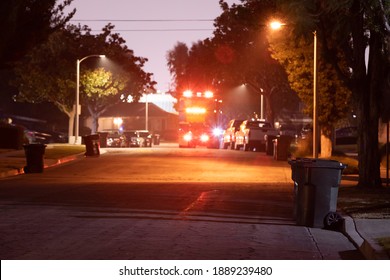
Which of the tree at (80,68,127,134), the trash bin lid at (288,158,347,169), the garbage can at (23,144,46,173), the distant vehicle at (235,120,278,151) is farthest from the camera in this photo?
the tree at (80,68,127,134)

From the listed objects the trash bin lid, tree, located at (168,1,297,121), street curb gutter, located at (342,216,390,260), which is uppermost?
tree, located at (168,1,297,121)

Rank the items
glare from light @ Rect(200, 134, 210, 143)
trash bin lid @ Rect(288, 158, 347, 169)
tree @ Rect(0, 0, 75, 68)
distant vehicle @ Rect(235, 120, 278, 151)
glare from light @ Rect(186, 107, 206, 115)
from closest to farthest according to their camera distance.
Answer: trash bin lid @ Rect(288, 158, 347, 169)
tree @ Rect(0, 0, 75, 68)
distant vehicle @ Rect(235, 120, 278, 151)
glare from light @ Rect(200, 134, 210, 143)
glare from light @ Rect(186, 107, 206, 115)

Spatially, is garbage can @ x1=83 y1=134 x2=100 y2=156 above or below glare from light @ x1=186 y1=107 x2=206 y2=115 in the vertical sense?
below

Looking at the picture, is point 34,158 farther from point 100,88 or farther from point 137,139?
point 100,88

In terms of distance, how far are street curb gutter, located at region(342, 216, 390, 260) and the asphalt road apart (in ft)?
0.51

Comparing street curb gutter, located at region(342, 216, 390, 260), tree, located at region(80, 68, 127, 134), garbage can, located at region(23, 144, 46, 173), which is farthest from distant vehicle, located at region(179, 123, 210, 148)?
street curb gutter, located at region(342, 216, 390, 260)

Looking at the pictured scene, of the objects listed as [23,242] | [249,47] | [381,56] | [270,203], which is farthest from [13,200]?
[249,47]

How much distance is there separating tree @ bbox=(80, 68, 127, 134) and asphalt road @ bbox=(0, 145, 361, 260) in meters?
44.0

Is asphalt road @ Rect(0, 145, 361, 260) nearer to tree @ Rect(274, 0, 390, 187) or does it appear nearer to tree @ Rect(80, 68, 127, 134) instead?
tree @ Rect(274, 0, 390, 187)

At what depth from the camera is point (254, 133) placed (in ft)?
187

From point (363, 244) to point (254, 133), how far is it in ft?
142

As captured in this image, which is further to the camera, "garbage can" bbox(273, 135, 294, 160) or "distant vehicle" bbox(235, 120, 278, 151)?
"distant vehicle" bbox(235, 120, 278, 151)

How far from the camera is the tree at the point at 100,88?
2977 inches

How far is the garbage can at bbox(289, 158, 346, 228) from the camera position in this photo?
1638cm
